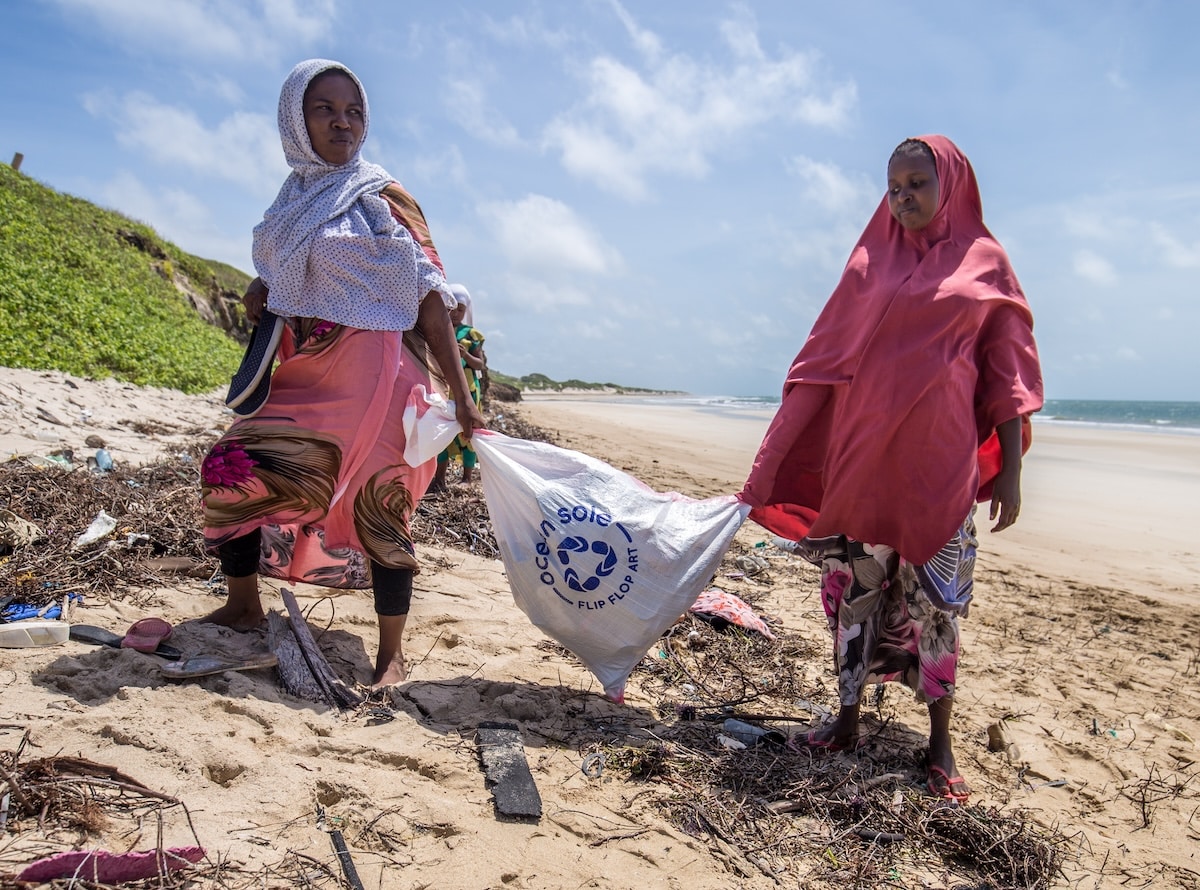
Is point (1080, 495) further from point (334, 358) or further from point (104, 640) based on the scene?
point (104, 640)

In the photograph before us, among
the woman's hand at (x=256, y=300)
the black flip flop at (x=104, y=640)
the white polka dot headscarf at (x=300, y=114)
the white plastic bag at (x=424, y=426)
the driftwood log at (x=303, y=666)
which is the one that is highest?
the white polka dot headscarf at (x=300, y=114)

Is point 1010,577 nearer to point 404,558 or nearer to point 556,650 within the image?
point 556,650

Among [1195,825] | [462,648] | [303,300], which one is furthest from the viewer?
[462,648]

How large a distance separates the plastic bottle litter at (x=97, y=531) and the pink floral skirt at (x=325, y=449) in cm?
83

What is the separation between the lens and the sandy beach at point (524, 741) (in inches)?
67.8

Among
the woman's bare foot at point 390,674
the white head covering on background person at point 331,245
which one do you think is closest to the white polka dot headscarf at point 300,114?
the white head covering on background person at point 331,245

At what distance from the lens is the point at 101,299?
988cm

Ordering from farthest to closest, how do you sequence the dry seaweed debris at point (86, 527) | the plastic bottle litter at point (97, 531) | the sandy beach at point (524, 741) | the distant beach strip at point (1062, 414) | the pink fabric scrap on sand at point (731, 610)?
1. the distant beach strip at point (1062, 414)
2. the pink fabric scrap on sand at point (731, 610)
3. the plastic bottle litter at point (97, 531)
4. the dry seaweed debris at point (86, 527)
5. the sandy beach at point (524, 741)

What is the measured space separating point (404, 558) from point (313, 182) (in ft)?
4.23

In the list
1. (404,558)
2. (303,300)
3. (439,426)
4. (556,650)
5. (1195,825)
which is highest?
(303,300)

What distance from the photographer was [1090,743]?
2898 mm

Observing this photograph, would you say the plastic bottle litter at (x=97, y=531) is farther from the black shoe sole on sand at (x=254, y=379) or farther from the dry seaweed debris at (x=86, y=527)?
the black shoe sole on sand at (x=254, y=379)

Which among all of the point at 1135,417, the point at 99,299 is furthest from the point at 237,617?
the point at 1135,417

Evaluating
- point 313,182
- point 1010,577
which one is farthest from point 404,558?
point 1010,577
